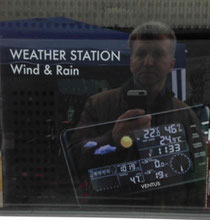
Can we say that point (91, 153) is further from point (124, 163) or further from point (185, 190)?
point (185, 190)

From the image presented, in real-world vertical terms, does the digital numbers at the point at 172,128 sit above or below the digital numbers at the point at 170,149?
above

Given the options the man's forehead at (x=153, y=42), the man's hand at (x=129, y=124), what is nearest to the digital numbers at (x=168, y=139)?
the man's hand at (x=129, y=124)

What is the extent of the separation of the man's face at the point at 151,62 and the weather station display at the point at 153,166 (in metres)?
0.30

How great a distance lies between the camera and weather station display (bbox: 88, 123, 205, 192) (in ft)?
7.70

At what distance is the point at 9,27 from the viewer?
2.24 m

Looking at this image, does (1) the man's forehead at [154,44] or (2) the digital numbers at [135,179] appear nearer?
(1) the man's forehead at [154,44]

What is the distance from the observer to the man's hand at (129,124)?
91.4 inches

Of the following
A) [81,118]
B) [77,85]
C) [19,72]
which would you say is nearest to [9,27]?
[19,72]

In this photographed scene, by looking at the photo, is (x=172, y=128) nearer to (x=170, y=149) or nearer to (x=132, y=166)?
(x=170, y=149)

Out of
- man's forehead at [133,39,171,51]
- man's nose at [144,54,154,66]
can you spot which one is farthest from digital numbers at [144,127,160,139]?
man's forehead at [133,39,171,51]

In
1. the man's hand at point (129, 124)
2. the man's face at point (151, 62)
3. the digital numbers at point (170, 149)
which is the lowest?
the digital numbers at point (170, 149)

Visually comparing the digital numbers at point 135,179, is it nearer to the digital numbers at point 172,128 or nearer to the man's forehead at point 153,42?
the digital numbers at point 172,128

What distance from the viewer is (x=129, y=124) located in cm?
234

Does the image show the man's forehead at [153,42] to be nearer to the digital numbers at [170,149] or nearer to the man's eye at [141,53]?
the man's eye at [141,53]
